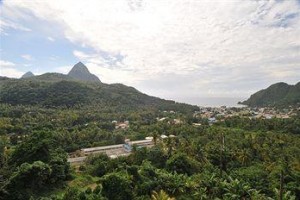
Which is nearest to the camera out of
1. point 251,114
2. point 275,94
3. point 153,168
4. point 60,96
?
point 153,168

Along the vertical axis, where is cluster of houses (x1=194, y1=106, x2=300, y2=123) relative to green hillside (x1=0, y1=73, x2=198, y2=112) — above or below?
below

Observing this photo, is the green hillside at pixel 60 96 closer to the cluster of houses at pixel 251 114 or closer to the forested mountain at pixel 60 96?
the forested mountain at pixel 60 96

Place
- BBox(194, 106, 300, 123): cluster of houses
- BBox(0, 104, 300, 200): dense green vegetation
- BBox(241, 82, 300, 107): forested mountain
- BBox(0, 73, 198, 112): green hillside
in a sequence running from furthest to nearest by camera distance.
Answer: BBox(241, 82, 300, 107): forested mountain, BBox(194, 106, 300, 123): cluster of houses, BBox(0, 73, 198, 112): green hillside, BBox(0, 104, 300, 200): dense green vegetation

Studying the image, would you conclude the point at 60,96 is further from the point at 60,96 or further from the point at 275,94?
the point at 275,94

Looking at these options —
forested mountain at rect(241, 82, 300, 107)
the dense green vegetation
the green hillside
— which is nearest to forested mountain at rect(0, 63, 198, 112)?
the green hillside

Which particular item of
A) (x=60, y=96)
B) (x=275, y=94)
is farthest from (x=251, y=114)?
(x=275, y=94)

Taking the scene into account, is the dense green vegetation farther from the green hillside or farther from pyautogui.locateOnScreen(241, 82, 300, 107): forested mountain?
pyautogui.locateOnScreen(241, 82, 300, 107): forested mountain

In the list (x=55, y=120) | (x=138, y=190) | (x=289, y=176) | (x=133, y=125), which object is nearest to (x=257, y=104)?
(x=133, y=125)

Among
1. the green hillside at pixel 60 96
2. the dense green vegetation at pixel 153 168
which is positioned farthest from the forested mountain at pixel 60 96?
the dense green vegetation at pixel 153 168
